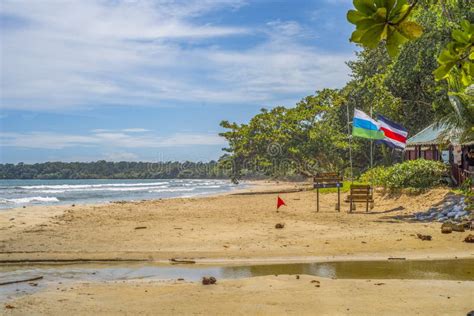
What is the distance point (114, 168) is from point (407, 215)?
16679cm

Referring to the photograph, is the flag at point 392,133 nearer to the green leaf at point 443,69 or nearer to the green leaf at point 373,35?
the green leaf at point 443,69

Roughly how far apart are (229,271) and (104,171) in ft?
547

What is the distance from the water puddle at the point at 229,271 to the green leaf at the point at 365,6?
22.0ft

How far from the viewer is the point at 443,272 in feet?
27.8

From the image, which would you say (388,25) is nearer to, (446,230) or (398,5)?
(398,5)

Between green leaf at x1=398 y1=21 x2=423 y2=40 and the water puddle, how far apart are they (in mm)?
6487

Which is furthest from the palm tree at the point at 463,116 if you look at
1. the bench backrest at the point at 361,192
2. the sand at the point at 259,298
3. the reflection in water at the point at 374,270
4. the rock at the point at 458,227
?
the sand at the point at 259,298

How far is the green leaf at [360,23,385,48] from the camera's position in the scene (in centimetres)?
229

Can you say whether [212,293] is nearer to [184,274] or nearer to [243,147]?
[184,274]

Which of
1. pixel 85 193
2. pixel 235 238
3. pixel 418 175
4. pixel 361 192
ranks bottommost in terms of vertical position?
pixel 85 193

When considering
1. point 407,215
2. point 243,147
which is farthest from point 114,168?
point 407,215

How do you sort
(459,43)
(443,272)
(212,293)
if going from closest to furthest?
(459,43), (212,293), (443,272)

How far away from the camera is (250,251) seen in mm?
10898

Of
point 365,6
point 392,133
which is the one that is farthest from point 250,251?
point 392,133
